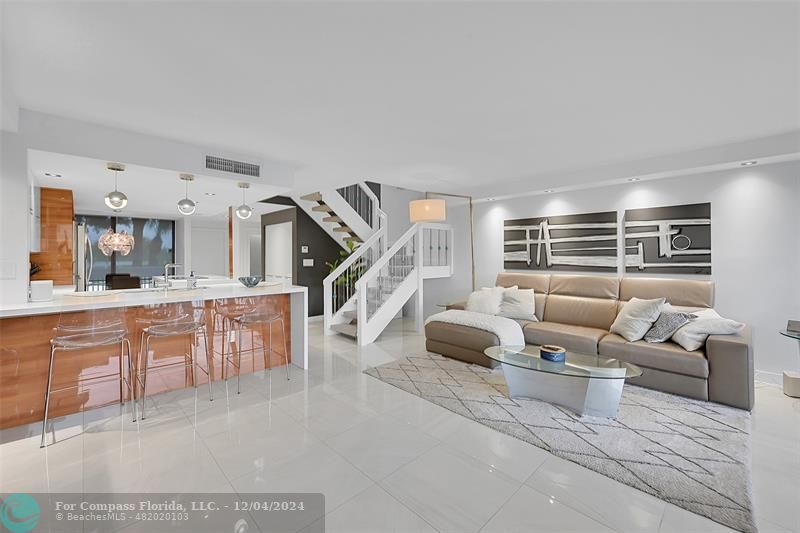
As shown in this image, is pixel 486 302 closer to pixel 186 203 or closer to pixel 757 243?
pixel 757 243

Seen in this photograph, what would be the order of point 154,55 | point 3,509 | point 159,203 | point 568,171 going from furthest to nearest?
point 159,203, point 568,171, point 154,55, point 3,509

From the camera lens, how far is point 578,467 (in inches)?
87.9

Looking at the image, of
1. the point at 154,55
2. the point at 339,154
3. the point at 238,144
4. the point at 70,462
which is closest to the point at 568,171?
the point at 339,154

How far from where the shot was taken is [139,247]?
6.76 m

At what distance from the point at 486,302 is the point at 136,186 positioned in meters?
4.68

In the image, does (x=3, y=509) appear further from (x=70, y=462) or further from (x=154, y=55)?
(x=154, y=55)

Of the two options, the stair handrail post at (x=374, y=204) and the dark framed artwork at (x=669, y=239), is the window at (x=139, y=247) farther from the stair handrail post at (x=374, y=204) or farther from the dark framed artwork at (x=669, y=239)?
the dark framed artwork at (x=669, y=239)

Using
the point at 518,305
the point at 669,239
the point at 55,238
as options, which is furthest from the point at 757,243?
the point at 55,238

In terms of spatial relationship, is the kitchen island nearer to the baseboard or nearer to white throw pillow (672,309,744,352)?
white throw pillow (672,309,744,352)

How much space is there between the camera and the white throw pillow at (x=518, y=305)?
16.3 ft

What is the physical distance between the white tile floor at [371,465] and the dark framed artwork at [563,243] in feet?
7.63

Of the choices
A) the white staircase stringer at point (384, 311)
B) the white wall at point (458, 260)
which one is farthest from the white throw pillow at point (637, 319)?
the white staircase stringer at point (384, 311)

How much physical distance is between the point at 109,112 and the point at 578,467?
4.25m

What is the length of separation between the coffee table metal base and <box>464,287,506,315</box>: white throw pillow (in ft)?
5.85
